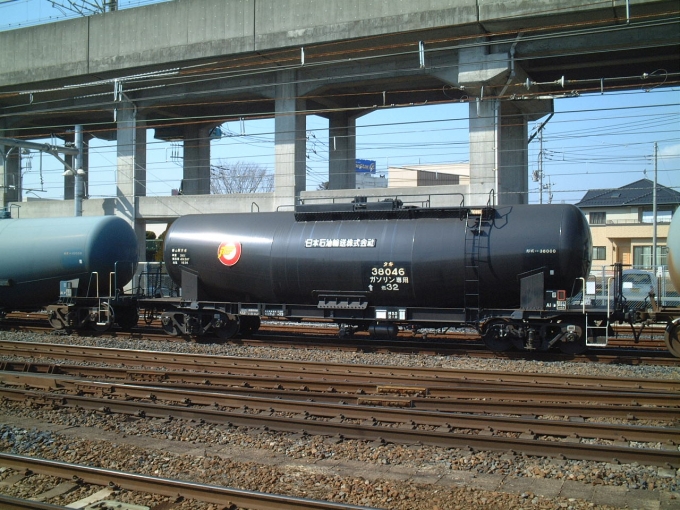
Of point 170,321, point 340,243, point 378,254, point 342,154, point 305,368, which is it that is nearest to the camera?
point 305,368

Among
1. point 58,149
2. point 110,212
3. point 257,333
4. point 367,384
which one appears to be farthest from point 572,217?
point 110,212

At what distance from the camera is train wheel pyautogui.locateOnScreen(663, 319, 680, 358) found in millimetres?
14109

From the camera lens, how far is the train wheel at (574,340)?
560 inches

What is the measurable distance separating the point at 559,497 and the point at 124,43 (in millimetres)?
30489

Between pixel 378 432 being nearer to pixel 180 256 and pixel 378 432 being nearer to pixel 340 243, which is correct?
pixel 340 243

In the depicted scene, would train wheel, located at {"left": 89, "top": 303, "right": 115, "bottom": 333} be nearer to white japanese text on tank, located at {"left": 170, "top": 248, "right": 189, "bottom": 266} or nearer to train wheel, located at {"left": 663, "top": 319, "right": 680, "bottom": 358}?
white japanese text on tank, located at {"left": 170, "top": 248, "right": 189, "bottom": 266}

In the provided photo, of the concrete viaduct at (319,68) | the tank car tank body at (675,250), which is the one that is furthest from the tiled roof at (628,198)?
the tank car tank body at (675,250)

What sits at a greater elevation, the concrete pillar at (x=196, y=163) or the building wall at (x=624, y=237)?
the concrete pillar at (x=196, y=163)

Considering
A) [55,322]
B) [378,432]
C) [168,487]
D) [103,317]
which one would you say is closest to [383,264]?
[378,432]

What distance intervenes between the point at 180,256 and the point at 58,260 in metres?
4.93

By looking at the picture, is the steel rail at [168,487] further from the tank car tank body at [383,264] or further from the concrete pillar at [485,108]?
the concrete pillar at [485,108]

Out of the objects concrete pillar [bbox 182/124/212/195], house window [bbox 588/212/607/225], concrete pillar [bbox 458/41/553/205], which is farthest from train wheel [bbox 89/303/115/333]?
house window [bbox 588/212/607/225]

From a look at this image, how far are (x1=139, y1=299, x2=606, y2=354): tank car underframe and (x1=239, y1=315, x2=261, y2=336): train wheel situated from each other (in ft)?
0.11

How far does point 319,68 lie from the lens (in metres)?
28.2
